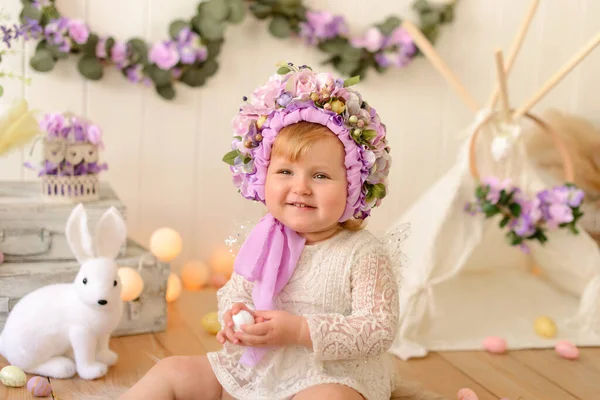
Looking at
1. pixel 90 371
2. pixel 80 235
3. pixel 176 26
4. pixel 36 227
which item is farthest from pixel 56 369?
pixel 176 26

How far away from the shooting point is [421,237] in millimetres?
2080

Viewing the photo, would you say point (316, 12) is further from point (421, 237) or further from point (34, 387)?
point (34, 387)

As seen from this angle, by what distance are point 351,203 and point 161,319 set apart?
83 centimetres

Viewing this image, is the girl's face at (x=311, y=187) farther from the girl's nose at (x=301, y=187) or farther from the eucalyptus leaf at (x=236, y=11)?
the eucalyptus leaf at (x=236, y=11)

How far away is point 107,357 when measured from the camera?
1.71 metres

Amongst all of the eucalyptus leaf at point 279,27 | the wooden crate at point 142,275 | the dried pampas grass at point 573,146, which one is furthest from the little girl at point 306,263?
the dried pampas grass at point 573,146

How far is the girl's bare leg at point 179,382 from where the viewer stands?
53.7 inches

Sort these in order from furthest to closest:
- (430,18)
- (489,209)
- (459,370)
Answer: (430,18)
(489,209)
(459,370)

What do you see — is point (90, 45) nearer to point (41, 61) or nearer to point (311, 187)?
point (41, 61)

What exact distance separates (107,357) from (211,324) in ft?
1.11

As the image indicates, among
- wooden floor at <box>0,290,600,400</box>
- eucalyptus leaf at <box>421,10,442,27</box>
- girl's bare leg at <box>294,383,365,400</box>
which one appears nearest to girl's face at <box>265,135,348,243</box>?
girl's bare leg at <box>294,383,365,400</box>

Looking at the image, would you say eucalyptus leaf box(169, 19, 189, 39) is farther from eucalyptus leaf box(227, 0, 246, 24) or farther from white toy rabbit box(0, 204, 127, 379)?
white toy rabbit box(0, 204, 127, 379)

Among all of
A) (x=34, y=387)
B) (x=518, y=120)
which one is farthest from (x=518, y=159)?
(x=34, y=387)

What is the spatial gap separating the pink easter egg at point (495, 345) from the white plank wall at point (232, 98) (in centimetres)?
77
